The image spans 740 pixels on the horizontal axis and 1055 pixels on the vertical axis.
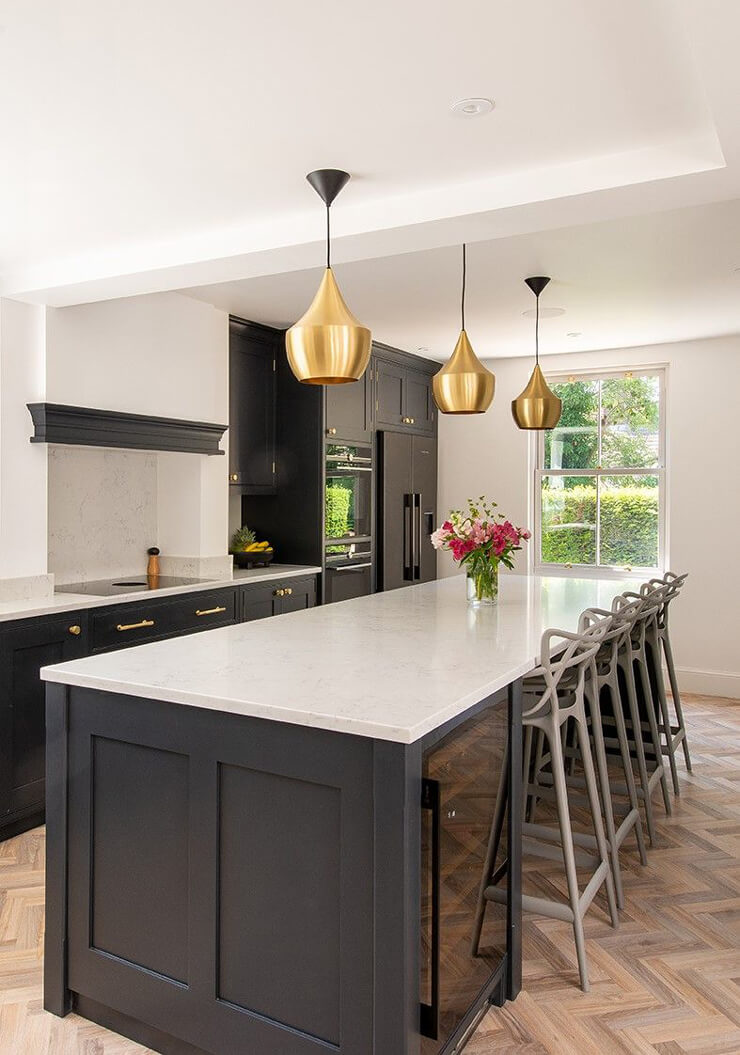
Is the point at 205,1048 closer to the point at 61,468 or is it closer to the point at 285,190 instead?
the point at 285,190

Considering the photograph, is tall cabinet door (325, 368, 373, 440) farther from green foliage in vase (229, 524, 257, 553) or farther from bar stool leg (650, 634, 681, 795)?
bar stool leg (650, 634, 681, 795)

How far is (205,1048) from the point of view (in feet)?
6.52

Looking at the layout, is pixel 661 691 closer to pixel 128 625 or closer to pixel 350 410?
pixel 128 625

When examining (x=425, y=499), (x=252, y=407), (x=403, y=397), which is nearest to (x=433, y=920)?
(x=252, y=407)

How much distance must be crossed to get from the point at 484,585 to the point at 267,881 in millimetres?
2010

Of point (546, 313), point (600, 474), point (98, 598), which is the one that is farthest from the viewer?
point (600, 474)

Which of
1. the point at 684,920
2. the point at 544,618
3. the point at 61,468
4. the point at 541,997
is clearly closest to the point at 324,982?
the point at 541,997

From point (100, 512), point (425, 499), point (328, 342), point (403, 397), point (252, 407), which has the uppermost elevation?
point (403, 397)

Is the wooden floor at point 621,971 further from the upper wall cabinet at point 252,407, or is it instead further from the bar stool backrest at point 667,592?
the upper wall cabinet at point 252,407

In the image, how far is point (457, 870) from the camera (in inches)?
79.6

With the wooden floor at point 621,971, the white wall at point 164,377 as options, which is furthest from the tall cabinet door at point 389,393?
the wooden floor at point 621,971

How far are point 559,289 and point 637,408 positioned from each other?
213 cm

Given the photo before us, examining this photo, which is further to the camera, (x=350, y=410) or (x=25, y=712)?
(x=350, y=410)

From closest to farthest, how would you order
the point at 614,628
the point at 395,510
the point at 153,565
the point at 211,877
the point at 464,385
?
1. the point at 211,877
2. the point at 614,628
3. the point at 464,385
4. the point at 153,565
5. the point at 395,510
